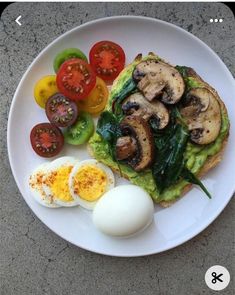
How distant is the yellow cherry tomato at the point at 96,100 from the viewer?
92.0 inches

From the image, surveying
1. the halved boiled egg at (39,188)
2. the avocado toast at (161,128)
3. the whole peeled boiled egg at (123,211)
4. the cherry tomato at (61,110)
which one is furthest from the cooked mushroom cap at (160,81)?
the halved boiled egg at (39,188)

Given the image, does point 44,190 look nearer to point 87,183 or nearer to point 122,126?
point 87,183

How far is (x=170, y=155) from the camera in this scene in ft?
7.34

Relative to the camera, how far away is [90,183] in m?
2.30

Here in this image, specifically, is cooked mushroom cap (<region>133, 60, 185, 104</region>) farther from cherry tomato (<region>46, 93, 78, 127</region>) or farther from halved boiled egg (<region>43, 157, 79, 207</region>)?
halved boiled egg (<region>43, 157, 79, 207</region>)

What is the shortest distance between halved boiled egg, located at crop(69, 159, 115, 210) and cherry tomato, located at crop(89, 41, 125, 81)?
456mm

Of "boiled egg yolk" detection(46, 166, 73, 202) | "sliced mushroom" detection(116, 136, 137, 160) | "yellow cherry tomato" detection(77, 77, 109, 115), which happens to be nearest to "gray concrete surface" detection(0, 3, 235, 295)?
"boiled egg yolk" detection(46, 166, 73, 202)

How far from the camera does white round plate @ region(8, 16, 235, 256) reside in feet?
7.64

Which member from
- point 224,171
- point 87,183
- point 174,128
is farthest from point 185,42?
point 87,183

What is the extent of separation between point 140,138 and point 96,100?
13.0 inches

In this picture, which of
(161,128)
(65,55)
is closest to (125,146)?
(161,128)

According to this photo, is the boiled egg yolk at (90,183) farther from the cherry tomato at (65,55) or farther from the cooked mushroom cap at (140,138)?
the cherry tomato at (65,55)

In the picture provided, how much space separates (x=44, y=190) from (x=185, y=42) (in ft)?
3.34

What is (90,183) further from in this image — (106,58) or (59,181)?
(106,58)
